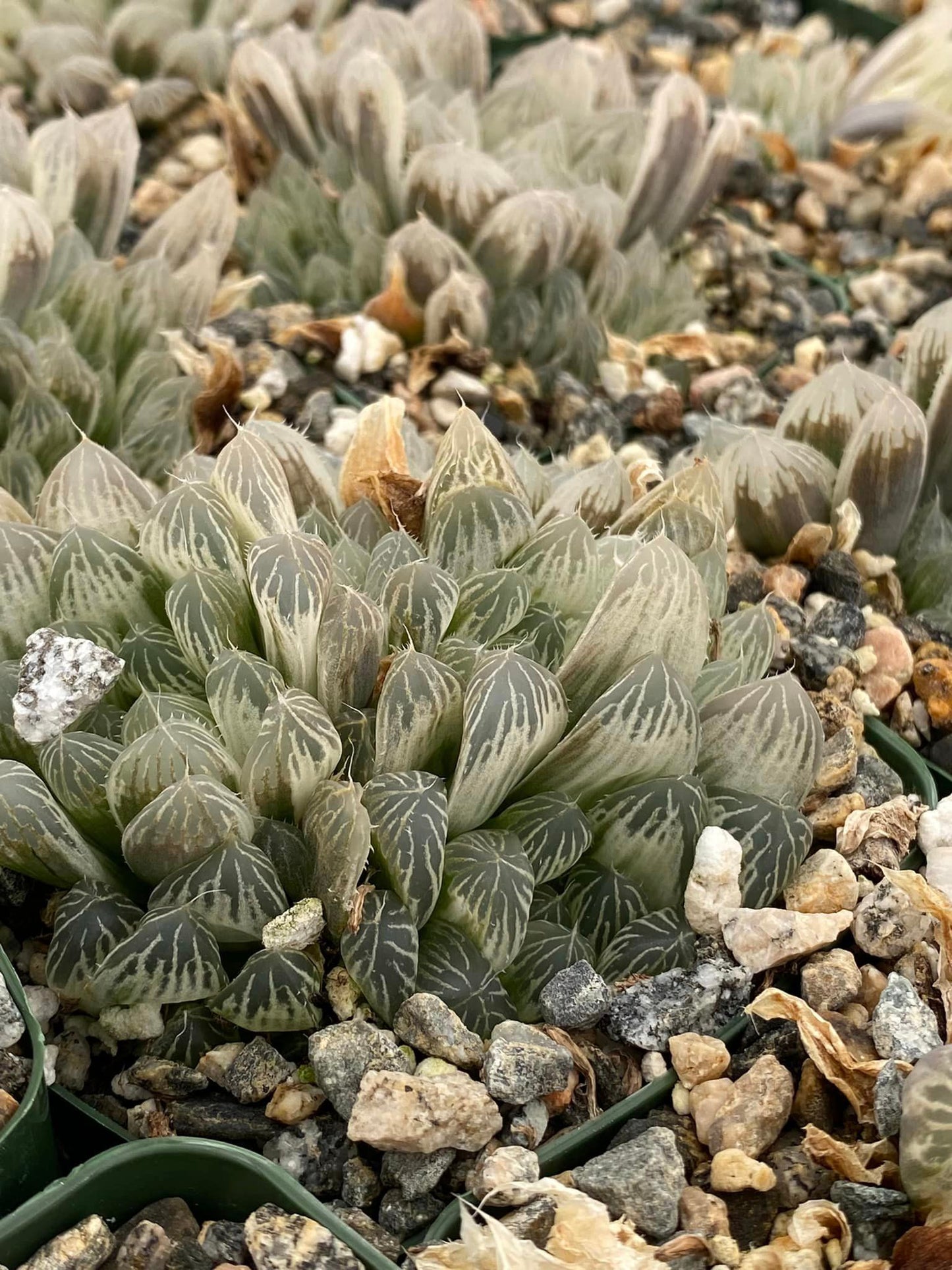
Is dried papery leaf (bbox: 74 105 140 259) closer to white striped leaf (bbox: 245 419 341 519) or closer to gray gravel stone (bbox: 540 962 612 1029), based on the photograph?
white striped leaf (bbox: 245 419 341 519)

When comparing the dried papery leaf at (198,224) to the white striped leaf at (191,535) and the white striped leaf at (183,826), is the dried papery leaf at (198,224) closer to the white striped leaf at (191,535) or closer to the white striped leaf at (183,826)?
the white striped leaf at (191,535)

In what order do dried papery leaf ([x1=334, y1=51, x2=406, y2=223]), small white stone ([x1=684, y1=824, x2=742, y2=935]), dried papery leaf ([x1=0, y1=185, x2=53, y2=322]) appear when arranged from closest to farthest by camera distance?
1. small white stone ([x1=684, y1=824, x2=742, y2=935])
2. dried papery leaf ([x1=0, y1=185, x2=53, y2=322])
3. dried papery leaf ([x1=334, y1=51, x2=406, y2=223])

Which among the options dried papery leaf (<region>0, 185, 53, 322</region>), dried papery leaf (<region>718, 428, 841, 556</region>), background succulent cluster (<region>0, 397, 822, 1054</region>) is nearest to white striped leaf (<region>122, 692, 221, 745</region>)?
background succulent cluster (<region>0, 397, 822, 1054</region>)

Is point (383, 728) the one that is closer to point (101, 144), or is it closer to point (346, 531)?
point (346, 531)

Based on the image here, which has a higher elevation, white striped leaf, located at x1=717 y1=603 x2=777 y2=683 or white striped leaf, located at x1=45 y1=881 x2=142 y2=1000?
white striped leaf, located at x1=717 y1=603 x2=777 y2=683

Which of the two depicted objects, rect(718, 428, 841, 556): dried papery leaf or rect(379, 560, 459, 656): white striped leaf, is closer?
rect(379, 560, 459, 656): white striped leaf

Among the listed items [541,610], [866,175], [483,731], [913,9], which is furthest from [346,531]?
[913,9]
